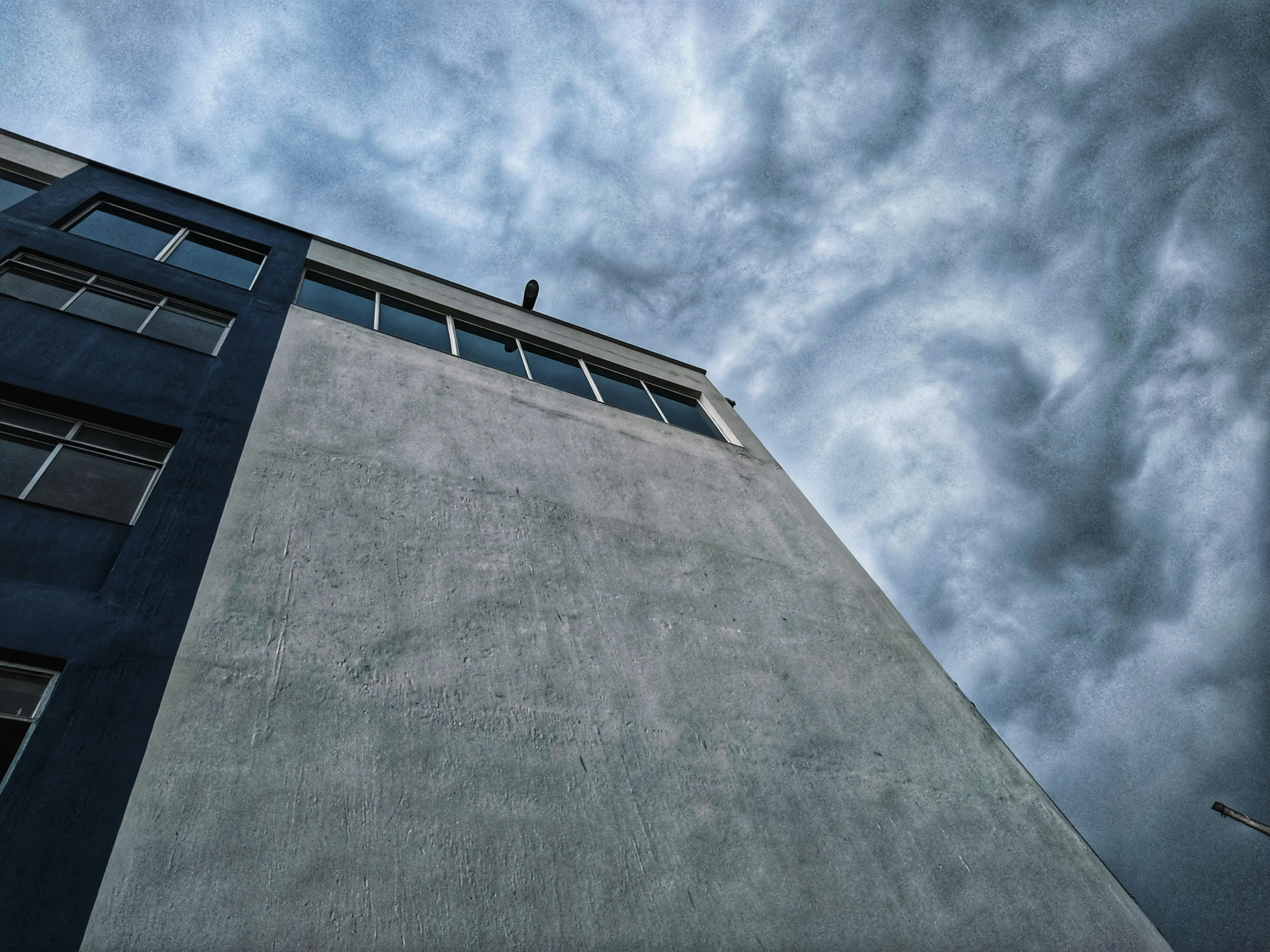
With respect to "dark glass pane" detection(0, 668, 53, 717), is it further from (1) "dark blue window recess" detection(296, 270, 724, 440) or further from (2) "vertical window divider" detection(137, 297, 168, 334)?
(1) "dark blue window recess" detection(296, 270, 724, 440)

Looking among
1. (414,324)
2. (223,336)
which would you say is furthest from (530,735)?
(414,324)

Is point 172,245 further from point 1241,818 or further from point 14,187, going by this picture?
point 1241,818

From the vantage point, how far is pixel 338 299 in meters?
12.6

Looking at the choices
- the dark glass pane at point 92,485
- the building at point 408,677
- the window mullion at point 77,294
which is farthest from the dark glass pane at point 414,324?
the dark glass pane at point 92,485

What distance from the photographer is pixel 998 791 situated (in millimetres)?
8539

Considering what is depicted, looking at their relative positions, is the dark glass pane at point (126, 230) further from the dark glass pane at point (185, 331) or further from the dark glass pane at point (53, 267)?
the dark glass pane at point (185, 331)

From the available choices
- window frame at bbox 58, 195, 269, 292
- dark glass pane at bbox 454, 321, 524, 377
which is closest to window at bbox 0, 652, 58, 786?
window frame at bbox 58, 195, 269, 292

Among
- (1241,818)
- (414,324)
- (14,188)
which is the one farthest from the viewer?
(1241,818)

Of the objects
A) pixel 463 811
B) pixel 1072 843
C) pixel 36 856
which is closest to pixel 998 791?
pixel 1072 843

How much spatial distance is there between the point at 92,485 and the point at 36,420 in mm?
1233

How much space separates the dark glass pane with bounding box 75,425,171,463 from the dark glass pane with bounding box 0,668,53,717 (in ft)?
9.75

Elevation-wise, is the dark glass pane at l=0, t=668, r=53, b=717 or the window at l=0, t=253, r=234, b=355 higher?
the window at l=0, t=253, r=234, b=355

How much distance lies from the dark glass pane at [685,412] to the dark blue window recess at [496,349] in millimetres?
21

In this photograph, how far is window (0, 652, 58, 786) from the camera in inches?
192
